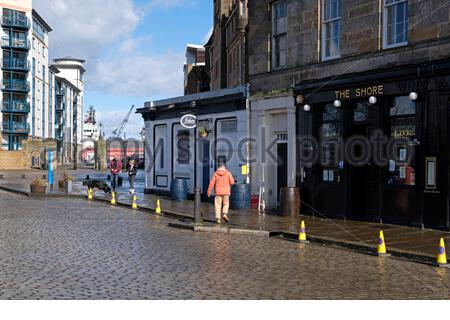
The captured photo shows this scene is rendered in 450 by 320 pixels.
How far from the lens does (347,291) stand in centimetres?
783

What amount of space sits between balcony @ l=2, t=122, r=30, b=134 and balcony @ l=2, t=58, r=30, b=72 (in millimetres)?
7577

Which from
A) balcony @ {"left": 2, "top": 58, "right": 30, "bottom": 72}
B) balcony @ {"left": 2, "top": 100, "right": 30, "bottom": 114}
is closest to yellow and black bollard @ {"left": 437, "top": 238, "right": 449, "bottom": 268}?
balcony @ {"left": 2, "top": 100, "right": 30, "bottom": 114}

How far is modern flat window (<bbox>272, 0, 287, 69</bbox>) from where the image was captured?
63.8 ft

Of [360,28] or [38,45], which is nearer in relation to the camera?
[360,28]

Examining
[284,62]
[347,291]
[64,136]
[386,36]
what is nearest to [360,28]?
[386,36]

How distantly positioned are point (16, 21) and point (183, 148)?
64302 millimetres

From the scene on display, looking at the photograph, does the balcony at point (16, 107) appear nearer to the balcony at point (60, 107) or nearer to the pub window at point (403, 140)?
the balcony at point (60, 107)

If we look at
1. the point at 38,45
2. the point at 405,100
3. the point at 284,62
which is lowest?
the point at 405,100

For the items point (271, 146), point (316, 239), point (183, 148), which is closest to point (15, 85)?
point (183, 148)

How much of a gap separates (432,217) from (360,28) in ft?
18.8

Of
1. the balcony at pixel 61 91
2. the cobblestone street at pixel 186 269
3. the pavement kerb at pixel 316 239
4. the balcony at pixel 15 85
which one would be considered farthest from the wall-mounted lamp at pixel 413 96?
the balcony at pixel 61 91

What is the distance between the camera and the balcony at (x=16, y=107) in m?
78.9

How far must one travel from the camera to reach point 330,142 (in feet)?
57.0
